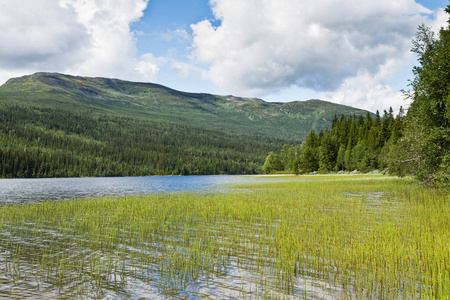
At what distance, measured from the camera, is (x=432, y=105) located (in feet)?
82.2

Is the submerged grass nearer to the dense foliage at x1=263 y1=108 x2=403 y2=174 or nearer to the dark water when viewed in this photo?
the dark water

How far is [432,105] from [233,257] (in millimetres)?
23848

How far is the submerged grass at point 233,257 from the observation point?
7.94 meters

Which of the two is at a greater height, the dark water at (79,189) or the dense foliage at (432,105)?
the dense foliage at (432,105)

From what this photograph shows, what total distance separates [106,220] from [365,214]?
17.0 m

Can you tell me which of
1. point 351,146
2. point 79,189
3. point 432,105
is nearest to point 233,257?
point 432,105

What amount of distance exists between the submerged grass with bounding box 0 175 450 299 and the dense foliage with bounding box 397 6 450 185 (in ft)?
28.4

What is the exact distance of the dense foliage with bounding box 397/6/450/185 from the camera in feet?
78.9

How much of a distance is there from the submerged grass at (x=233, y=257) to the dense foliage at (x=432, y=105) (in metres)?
8.65

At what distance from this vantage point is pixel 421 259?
9.62 m

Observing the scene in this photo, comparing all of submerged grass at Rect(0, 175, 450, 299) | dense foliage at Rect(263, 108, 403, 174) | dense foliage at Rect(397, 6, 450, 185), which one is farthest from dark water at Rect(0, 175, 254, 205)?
dense foliage at Rect(263, 108, 403, 174)

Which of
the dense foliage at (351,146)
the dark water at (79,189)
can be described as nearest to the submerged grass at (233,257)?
the dark water at (79,189)

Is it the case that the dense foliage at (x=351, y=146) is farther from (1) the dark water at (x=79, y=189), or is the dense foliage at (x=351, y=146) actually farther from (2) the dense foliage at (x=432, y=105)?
(2) the dense foliage at (x=432, y=105)

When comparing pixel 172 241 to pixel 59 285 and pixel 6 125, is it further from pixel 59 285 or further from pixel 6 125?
pixel 6 125
